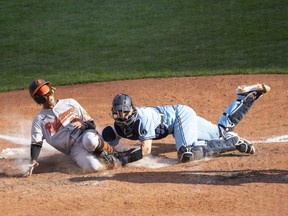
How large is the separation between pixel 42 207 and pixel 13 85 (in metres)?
6.58

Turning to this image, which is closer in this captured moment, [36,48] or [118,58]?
[118,58]

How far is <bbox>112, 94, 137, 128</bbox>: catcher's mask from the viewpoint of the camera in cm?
820

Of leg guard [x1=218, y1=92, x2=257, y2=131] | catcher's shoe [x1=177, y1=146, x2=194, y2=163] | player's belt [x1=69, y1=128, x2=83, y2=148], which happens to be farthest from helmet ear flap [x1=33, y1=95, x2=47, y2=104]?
leg guard [x1=218, y1=92, x2=257, y2=131]

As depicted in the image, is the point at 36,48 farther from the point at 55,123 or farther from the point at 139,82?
the point at 55,123

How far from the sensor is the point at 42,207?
7.12 m

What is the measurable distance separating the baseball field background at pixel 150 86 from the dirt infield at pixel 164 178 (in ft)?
0.05

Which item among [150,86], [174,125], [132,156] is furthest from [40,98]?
[150,86]

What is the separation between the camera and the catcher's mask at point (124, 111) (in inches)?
323

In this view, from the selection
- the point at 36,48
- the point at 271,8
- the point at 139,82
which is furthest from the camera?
the point at 271,8

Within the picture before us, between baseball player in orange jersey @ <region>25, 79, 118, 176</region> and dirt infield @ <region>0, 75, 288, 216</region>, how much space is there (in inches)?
6.6

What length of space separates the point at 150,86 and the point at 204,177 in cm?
468

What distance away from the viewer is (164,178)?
782 cm

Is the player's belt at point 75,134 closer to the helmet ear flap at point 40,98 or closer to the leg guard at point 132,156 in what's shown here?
the helmet ear flap at point 40,98

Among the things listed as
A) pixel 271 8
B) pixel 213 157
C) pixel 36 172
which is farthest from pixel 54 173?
pixel 271 8
